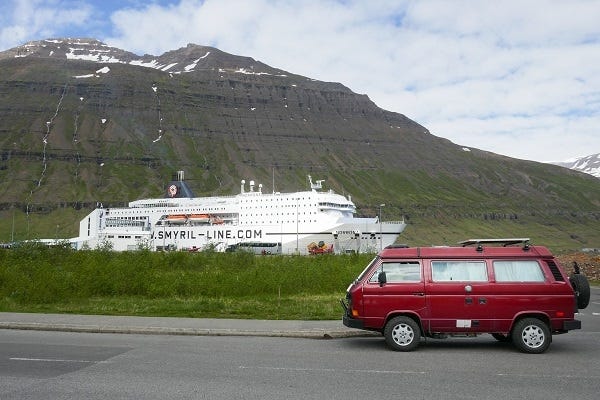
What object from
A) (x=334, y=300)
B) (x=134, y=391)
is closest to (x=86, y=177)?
(x=334, y=300)

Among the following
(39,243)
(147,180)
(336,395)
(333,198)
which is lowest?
(336,395)

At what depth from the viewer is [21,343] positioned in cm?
1299

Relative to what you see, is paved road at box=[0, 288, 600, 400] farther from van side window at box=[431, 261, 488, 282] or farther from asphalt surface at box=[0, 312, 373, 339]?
van side window at box=[431, 261, 488, 282]

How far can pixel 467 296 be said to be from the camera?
12.2 metres

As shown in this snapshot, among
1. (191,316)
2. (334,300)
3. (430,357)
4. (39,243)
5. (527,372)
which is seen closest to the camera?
(527,372)

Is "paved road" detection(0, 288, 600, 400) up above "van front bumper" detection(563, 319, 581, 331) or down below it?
below

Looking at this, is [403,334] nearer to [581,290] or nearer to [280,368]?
[280,368]

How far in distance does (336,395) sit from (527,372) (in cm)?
398

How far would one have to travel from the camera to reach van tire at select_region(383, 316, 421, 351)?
12219 mm

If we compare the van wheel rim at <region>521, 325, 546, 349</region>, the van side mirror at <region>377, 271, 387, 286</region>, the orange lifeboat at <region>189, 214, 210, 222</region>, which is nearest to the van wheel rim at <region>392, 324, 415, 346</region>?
the van side mirror at <region>377, 271, 387, 286</region>

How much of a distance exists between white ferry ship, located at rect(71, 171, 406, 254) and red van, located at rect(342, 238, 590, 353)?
62.5 metres

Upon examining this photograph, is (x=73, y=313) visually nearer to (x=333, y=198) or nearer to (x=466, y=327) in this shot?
(x=466, y=327)

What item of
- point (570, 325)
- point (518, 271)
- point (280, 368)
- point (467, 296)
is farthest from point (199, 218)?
point (280, 368)

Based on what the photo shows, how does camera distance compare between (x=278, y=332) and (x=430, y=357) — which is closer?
(x=430, y=357)
